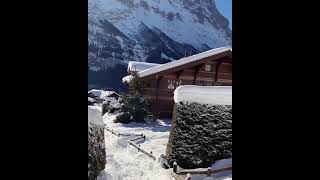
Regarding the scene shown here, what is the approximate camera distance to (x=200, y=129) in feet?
32.2

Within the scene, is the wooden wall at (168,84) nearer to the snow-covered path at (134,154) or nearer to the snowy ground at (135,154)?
the snowy ground at (135,154)

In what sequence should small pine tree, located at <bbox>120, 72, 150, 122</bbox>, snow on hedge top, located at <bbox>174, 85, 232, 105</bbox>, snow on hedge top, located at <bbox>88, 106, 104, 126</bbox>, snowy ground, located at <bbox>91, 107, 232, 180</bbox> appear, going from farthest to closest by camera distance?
small pine tree, located at <bbox>120, 72, 150, 122</bbox> → snow on hedge top, located at <bbox>174, 85, 232, 105</bbox> → snowy ground, located at <bbox>91, 107, 232, 180</bbox> → snow on hedge top, located at <bbox>88, 106, 104, 126</bbox>

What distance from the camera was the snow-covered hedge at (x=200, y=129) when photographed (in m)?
9.32

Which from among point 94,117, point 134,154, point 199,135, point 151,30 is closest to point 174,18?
point 151,30

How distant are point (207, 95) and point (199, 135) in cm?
132

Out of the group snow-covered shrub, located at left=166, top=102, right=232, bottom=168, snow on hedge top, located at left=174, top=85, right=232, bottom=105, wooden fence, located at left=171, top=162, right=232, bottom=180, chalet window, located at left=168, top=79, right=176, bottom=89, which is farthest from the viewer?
chalet window, located at left=168, top=79, right=176, bottom=89

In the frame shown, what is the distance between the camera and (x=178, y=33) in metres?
105

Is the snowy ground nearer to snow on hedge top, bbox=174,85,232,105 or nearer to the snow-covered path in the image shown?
the snow-covered path

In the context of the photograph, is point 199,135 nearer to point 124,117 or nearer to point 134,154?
point 134,154

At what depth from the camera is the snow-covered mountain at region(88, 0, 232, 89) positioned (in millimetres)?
71688

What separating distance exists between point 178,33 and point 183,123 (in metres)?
96.6

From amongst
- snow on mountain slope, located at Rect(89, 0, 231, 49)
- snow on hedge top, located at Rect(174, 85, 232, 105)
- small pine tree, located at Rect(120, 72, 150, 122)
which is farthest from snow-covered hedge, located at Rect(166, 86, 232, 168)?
snow on mountain slope, located at Rect(89, 0, 231, 49)
